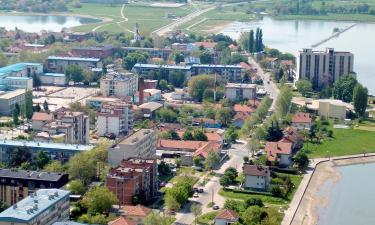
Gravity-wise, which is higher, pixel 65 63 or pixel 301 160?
pixel 65 63

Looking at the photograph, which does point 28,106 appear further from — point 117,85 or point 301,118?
point 301,118

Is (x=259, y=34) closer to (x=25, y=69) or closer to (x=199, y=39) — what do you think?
(x=199, y=39)

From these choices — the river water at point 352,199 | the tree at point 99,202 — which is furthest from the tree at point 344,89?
the tree at point 99,202

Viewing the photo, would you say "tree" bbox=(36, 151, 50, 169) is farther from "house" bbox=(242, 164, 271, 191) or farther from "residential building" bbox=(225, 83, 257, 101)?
"residential building" bbox=(225, 83, 257, 101)

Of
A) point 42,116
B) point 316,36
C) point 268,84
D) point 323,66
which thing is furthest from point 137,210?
point 316,36

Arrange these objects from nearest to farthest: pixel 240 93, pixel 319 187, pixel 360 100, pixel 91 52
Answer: pixel 319 187
pixel 360 100
pixel 240 93
pixel 91 52

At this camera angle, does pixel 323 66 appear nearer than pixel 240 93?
No

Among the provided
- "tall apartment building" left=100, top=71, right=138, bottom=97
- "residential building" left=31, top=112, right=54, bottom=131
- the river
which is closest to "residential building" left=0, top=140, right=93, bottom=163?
"residential building" left=31, top=112, right=54, bottom=131
